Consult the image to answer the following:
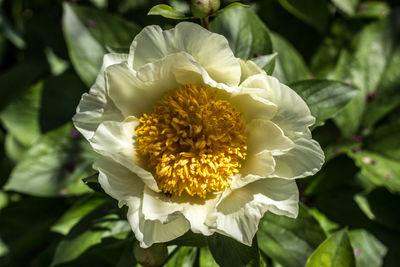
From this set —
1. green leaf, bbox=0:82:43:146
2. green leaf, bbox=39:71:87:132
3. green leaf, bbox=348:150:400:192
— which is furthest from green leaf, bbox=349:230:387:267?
green leaf, bbox=0:82:43:146

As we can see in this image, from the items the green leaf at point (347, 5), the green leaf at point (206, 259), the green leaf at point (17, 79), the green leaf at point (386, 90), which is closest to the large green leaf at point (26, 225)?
the green leaf at point (17, 79)

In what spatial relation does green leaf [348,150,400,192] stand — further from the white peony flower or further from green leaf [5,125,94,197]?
green leaf [5,125,94,197]

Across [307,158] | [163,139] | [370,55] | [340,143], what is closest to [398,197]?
[340,143]

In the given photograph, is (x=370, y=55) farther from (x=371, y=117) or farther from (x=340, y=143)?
(x=340, y=143)

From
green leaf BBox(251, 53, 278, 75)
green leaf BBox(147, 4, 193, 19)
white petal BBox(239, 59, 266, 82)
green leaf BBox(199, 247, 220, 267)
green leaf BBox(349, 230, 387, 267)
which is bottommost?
green leaf BBox(349, 230, 387, 267)

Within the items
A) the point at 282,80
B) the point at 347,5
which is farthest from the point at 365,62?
the point at 282,80

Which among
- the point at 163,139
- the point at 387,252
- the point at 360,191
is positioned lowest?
the point at 387,252
